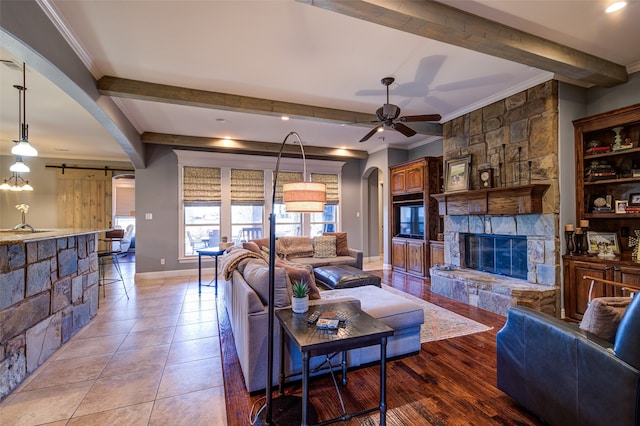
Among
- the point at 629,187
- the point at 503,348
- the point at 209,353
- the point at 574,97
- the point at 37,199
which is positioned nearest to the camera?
the point at 503,348

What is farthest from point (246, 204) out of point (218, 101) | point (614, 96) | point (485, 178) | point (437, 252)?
point (614, 96)

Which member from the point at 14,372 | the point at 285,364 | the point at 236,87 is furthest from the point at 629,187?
the point at 14,372

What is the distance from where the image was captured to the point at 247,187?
6.81 metres

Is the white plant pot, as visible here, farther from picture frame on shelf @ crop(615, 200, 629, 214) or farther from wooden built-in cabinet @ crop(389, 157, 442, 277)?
wooden built-in cabinet @ crop(389, 157, 442, 277)

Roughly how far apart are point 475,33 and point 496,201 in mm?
2393

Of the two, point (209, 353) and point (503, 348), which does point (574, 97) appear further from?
point (209, 353)

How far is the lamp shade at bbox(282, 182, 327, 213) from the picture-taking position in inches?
119

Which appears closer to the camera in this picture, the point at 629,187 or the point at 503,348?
the point at 503,348

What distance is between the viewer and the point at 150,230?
6.10 metres

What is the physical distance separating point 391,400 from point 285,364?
0.78 meters

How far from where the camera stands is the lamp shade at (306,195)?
9.91 feet

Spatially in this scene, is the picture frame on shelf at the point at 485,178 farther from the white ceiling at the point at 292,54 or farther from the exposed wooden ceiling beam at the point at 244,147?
the exposed wooden ceiling beam at the point at 244,147

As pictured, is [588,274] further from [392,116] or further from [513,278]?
[392,116]

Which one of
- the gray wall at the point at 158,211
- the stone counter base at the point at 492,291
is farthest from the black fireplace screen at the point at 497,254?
the gray wall at the point at 158,211
